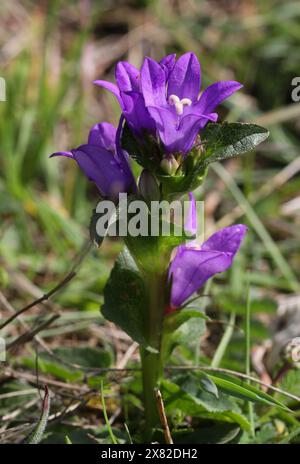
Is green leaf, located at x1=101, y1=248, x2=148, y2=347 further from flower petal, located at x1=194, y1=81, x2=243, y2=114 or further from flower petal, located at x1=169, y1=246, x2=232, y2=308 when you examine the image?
flower petal, located at x1=194, y1=81, x2=243, y2=114

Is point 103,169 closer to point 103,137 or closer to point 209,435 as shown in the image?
point 103,137

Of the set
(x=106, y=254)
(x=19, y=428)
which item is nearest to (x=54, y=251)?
(x=106, y=254)

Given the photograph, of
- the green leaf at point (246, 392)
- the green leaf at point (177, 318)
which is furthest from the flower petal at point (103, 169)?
the green leaf at point (246, 392)

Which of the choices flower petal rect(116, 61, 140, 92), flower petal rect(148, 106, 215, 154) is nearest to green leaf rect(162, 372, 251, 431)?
flower petal rect(148, 106, 215, 154)

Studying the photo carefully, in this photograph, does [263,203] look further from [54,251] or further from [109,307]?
[109,307]

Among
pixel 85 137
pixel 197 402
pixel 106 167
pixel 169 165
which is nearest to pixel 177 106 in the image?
pixel 169 165

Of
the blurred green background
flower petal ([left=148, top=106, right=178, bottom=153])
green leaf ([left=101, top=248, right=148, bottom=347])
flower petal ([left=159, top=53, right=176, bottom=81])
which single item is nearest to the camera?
flower petal ([left=148, top=106, right=178, bottom=153])

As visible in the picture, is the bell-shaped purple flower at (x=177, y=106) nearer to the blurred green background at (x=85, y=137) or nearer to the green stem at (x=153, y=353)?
the green stem at (x=153, y=353)
